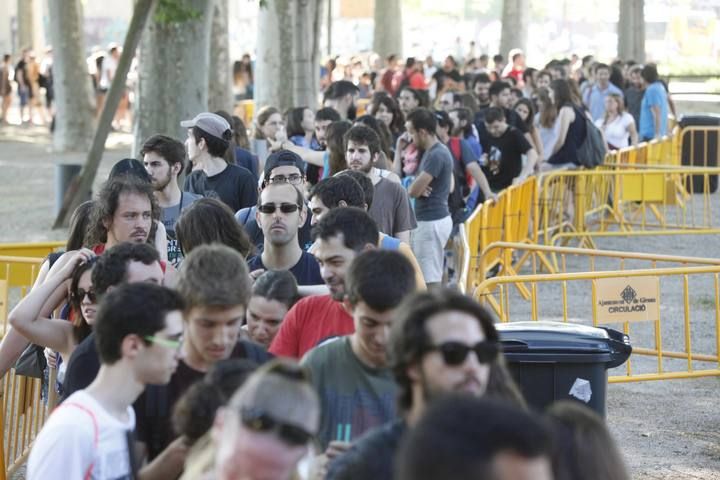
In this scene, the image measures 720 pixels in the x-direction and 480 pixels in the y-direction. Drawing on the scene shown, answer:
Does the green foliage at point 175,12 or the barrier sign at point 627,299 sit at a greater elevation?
the green foliage at point 175,12

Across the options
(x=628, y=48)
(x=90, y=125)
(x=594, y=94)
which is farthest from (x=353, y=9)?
(x=594, y=94)

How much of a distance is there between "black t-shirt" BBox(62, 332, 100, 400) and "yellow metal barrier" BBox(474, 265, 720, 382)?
14.2 feet

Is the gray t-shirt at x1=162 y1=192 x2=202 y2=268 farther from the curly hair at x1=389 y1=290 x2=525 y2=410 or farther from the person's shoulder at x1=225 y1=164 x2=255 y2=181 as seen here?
the curly hair at x1=389 y1=290 x2=525 y2=410

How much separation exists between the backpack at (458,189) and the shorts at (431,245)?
1086 mm

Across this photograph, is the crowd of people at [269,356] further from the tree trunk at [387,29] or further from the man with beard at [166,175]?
the tree trunk at [387,29]

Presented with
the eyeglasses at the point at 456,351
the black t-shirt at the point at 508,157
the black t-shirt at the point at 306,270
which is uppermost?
the black t-shirt at the point at 508,157

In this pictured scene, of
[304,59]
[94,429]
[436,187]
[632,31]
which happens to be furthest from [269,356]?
[632,31]

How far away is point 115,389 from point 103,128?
13495 mm

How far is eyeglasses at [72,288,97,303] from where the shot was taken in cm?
541

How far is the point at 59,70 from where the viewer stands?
27859 mm

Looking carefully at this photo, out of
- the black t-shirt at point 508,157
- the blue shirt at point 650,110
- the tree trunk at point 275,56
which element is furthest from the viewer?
the tree trunk at point 275,56

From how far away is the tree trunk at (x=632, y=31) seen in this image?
3959 centimetres

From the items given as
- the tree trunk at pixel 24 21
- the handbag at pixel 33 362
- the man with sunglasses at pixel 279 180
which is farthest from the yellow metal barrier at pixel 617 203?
the tree trunk at pixel 24 21

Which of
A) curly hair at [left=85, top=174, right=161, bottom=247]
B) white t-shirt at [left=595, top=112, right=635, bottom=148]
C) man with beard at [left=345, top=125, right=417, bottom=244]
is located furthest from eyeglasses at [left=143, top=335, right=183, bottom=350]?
white t-shirt at [left=595, top=112, right=635, bottom=148]
